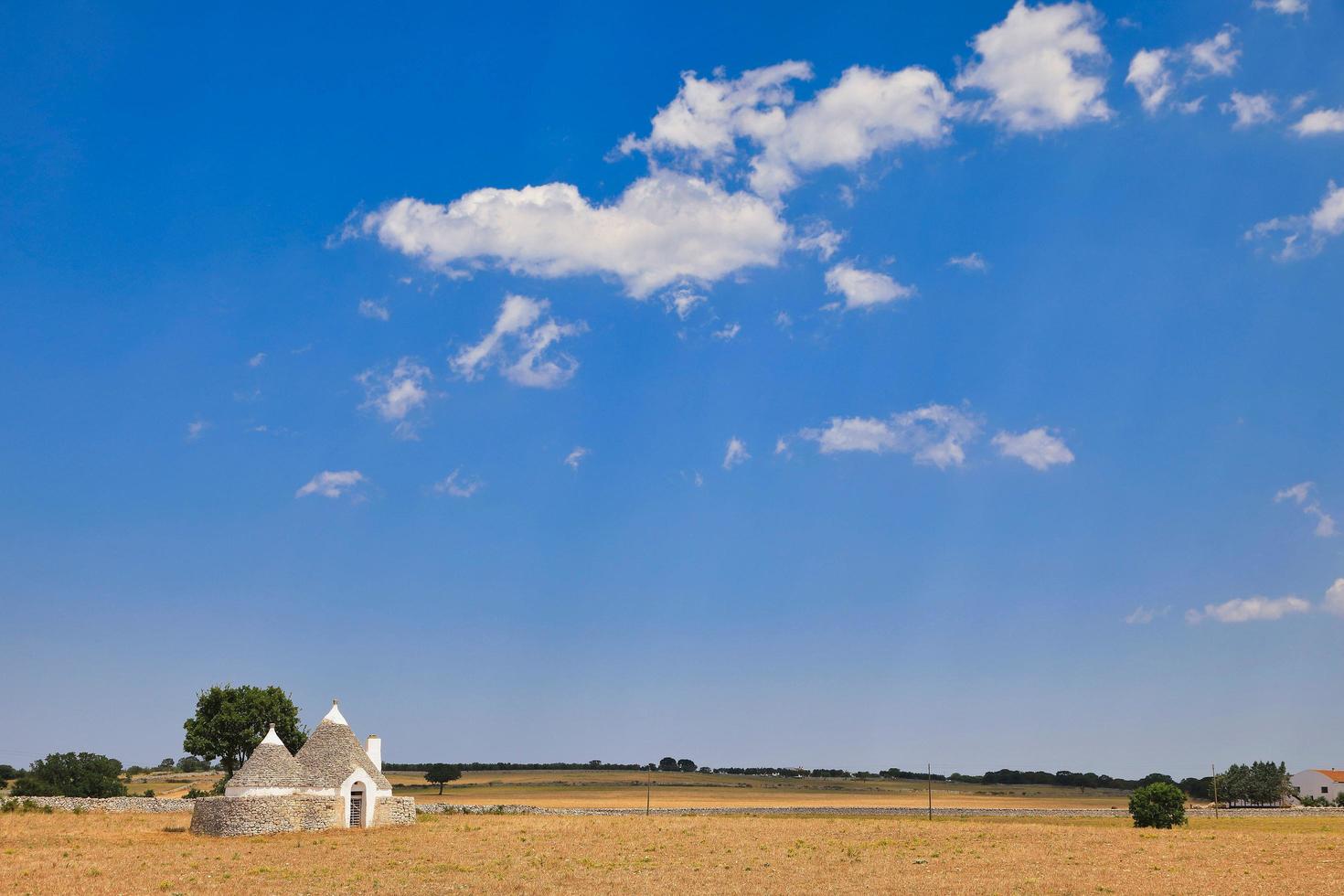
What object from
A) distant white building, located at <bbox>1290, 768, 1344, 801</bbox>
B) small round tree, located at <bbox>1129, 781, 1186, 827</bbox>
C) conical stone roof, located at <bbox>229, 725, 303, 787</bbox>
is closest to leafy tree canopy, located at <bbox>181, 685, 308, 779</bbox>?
conical stone roof, located at <bbox>229, 725, 303, 787</bbox>

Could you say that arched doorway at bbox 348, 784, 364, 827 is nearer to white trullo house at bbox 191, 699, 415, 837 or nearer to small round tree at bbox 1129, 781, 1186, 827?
white trullo house at bbox 191, 699, 415, 837

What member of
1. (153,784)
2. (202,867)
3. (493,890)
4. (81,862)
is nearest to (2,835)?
(81,862)

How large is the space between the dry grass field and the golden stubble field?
2001 inches

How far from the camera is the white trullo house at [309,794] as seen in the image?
56.0 m

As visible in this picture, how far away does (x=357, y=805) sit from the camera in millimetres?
61469

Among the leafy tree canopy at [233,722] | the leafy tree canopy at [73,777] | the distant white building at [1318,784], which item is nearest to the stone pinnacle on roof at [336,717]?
the leafy tree canopy at [233,722]

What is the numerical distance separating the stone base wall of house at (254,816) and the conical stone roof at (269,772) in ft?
5.08

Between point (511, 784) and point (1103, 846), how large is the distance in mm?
136057

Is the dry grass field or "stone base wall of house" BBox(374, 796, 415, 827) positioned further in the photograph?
the dry grass field

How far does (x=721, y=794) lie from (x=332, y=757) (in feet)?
325

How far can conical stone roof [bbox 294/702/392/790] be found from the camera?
60.5 m

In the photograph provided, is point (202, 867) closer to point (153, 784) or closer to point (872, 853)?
point (872, 853)

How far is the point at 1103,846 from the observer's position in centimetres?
5397

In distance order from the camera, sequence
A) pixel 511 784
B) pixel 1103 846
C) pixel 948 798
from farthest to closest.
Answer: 1. pixel 511 784
2. pixel 948 798
3. pixel 1103 846
